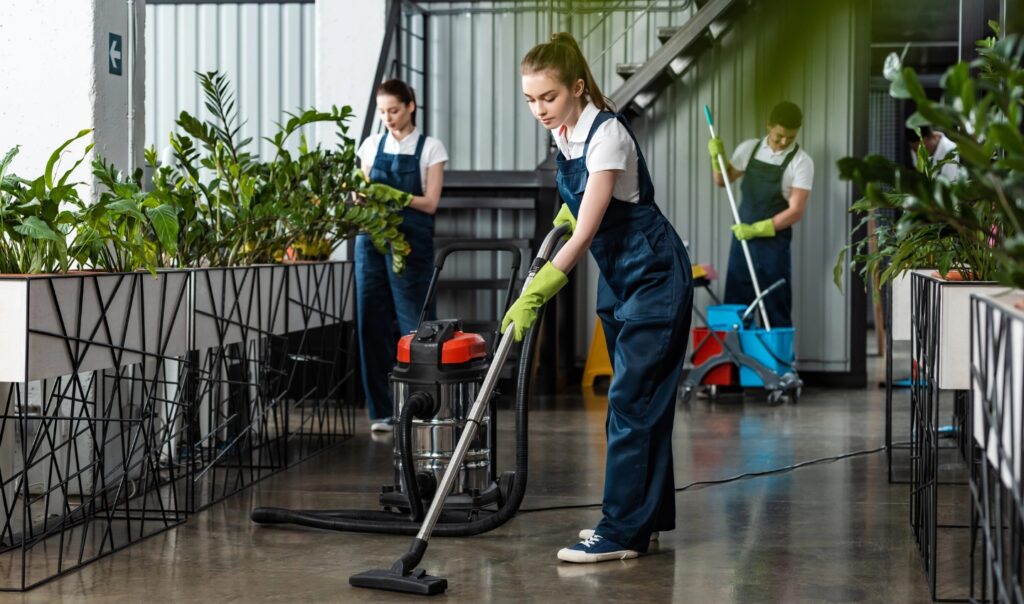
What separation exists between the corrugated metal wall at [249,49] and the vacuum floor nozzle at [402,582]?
505 centimetres

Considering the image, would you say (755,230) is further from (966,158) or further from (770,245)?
(966,158)

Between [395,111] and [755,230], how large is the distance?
224 centimetres

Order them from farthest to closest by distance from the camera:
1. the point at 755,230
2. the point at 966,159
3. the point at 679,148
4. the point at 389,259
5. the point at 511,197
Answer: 1. the point at 679,148
2. the point at 511,197
3. the point at 755,230
4. the point at 389,259
5. the point at 966,159

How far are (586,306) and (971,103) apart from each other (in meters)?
5.68

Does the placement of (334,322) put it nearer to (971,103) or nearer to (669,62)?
(669,62)

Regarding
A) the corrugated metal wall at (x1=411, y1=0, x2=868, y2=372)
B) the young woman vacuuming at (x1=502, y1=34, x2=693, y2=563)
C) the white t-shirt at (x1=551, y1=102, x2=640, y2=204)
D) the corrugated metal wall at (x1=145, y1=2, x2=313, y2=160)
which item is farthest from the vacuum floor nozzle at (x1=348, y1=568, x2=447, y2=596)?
the corrugated metal wall at (x1=145, y1=2, x2=313, y2=160)

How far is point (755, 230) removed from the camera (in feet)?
20.3

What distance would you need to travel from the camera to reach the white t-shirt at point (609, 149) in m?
2.72

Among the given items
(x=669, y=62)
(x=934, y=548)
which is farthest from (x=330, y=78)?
(x=934, y=548)

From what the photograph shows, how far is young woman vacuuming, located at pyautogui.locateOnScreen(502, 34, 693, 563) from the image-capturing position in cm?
279

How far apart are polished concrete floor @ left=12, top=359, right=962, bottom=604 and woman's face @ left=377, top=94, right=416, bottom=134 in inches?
55.3

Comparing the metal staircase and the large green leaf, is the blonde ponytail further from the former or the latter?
the metal staircase

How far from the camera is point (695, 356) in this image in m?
6.23

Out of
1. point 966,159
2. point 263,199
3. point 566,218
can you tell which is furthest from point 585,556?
point 263,199
